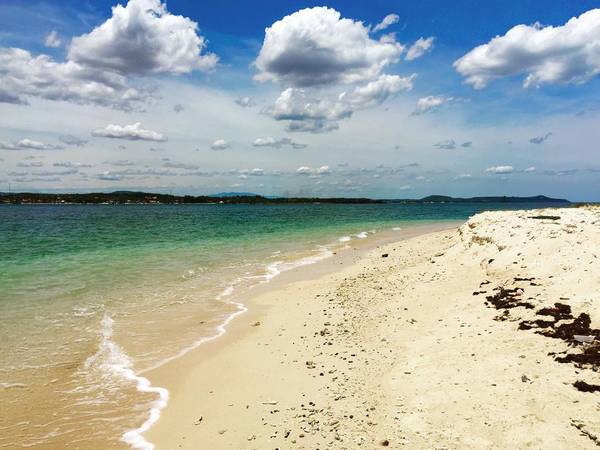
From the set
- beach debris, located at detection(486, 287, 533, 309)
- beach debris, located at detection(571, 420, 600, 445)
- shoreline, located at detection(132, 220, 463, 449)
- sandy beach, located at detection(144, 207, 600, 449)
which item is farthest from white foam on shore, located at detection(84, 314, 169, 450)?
beach debris, located at detection(486, 287, 533, 309)

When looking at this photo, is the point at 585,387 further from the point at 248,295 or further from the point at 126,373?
the point at 248,295

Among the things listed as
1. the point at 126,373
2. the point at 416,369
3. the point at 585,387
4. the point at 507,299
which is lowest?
the point at 126,373

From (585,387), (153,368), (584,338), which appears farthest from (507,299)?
(153,368)

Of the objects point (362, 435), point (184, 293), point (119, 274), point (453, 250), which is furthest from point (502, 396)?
point (119, 274)

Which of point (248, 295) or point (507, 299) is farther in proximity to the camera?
point (248, 295)

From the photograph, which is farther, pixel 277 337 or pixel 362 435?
pixel 277 337

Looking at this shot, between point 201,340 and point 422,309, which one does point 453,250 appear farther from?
point 201,340

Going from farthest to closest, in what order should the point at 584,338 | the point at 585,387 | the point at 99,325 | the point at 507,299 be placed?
the point at 99,325, the point at 507,299, the point at 584,338, the point at 585,387

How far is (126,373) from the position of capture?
10633mm

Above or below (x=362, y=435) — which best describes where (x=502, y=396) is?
above

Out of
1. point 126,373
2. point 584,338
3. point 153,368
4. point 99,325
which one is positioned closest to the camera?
point 584,338

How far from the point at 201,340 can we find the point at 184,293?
6.89 metres

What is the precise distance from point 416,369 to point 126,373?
7.68 m

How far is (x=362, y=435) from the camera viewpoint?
6801 millimetres
